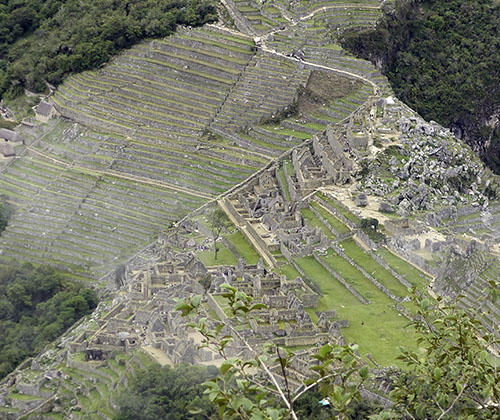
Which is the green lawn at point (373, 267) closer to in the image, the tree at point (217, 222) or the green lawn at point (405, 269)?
the green lawn at point (405, 269)

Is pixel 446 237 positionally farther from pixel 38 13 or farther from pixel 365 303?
pixel 38 13

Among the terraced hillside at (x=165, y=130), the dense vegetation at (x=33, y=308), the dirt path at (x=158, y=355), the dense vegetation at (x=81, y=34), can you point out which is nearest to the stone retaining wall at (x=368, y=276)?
the dirt path at (x=158, y=355)

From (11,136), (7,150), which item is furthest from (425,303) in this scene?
(11,136)

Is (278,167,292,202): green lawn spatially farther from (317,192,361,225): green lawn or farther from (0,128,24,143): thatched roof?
(0,128,24,143): thatched roof

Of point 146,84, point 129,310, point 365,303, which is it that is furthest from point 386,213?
point 146,84

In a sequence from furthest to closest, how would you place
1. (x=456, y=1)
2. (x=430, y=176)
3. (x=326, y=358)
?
(x=456, y=1)
(x=430, y=176)
(x=326, y=358)

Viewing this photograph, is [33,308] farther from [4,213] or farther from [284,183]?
[284,183]
